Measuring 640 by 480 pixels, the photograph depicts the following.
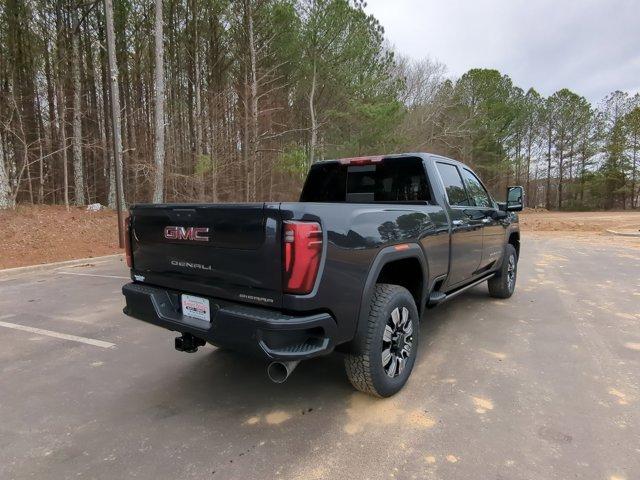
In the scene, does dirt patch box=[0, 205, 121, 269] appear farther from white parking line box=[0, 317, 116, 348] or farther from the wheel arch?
the wheel arch

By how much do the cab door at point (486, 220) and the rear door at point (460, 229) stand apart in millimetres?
122

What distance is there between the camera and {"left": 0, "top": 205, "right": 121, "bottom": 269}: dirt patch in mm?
9867

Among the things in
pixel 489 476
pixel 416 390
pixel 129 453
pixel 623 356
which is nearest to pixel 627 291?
pixel 623 356

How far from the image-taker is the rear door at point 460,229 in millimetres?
3959

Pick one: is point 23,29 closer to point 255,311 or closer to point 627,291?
point 255,311

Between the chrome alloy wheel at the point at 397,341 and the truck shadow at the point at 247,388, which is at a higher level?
the chrome alloy wheel at the point at 397,341

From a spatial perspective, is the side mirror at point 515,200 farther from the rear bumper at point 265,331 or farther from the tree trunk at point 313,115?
the tree trunk at point 313,115

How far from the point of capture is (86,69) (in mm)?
20016

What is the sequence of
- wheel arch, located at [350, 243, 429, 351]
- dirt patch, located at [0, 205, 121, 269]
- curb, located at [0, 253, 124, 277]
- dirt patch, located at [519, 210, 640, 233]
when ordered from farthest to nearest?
dirt patch, located at [519, 210, 640, 233] < dirt patch, located at [0, 205, 121, 269] < curb, located at [0, 253, 124, 277] < wheel arch, located at [350, 243, 429, 351]

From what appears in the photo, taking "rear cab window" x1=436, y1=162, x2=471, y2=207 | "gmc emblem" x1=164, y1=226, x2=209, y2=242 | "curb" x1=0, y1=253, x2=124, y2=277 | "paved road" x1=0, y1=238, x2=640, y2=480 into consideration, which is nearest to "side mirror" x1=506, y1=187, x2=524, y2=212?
"rear cab window" x1=436, y1=162, x2=471, y2=207

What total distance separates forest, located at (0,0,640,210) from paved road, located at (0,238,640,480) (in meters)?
11.0

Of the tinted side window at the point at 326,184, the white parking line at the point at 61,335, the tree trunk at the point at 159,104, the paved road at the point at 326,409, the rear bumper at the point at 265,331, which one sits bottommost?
the paved road at the point at 326,409

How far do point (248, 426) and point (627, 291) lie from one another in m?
6.52

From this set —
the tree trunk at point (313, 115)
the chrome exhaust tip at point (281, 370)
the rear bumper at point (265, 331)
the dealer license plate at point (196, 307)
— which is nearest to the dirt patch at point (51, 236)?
the dealer license plate at point (196, 307)
